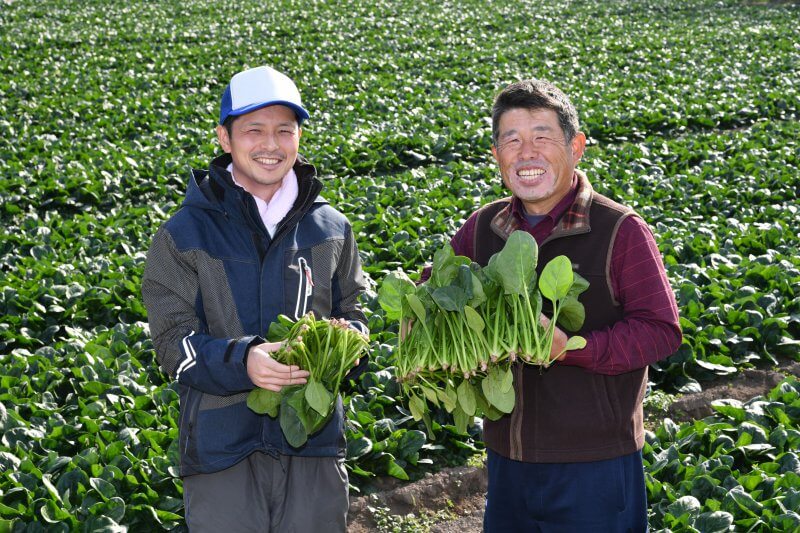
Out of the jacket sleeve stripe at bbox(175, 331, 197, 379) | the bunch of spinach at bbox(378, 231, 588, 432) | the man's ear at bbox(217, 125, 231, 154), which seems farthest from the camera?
the man's ear at bbox(217, 125, 231, 154)

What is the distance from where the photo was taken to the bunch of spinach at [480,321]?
271 centimetres

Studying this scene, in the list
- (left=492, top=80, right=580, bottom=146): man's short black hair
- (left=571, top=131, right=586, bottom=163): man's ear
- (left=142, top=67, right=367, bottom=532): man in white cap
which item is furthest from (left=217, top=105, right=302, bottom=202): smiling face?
(left=571, top=131, right=586, bottom=163): man's ear

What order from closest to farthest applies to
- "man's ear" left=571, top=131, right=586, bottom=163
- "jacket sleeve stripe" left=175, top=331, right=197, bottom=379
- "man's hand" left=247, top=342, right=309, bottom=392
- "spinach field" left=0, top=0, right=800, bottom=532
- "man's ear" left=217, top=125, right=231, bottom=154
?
1. "man's hand" left=247, top=342, right=309, bottom=392
2. "jacket sleeve stripe" left=175, top=331, right=197, bottom=379
3. "man's ear" left=571, top=131, right=586, bottom=163
4. "man's ear" left=217, top=125, right=231, bottom=154
5. "spinach field" left=0, top=0, right=800, bottom=532

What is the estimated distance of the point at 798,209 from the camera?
9953 mm

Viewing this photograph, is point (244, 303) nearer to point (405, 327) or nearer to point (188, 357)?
point (188, 357)

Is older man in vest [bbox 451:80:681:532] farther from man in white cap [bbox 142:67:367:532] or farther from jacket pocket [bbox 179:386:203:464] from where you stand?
jacket pocket [bbox 179:386:203:464]

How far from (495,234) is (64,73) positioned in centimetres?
1946

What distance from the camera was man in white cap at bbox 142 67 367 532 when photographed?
2.99 meters

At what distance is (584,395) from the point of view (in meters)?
2.96

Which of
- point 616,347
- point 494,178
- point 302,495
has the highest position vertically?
point 494,178

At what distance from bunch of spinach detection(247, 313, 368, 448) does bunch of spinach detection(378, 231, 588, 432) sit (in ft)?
0.68

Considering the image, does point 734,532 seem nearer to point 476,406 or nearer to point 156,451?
point 476,406

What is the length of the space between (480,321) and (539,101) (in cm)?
84

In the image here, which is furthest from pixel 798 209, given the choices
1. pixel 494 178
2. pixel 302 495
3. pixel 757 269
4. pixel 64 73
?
pixel 64 73
